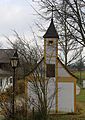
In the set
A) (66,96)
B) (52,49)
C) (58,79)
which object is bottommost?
(66,96)

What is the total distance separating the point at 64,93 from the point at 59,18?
20.6 ft

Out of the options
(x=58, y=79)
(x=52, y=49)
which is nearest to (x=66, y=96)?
(x=58, y=79)

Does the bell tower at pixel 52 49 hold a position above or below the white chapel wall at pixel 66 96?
above

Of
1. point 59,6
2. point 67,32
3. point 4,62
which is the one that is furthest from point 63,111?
point 4,62

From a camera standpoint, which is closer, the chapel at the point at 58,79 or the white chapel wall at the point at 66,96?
the chapel at the point at 58,79

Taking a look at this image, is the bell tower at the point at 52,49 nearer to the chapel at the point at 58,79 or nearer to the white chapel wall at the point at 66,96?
the chapel at the point at 58,79

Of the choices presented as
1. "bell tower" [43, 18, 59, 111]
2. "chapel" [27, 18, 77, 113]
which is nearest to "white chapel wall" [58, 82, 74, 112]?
"chapel" [27, 18, 77, 113]

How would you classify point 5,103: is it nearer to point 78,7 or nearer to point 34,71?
point 34,71

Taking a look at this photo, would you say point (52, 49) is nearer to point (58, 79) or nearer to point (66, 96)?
point (58, 79)

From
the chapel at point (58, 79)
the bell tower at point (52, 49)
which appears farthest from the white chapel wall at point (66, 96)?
the bell tower at point (52, 49)

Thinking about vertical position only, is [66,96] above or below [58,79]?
below

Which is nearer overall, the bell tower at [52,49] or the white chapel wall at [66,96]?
the bell tower at [52,49]

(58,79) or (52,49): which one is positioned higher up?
(52,49)

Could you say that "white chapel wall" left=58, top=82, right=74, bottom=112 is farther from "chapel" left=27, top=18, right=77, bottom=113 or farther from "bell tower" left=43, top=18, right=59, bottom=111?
"bell tower" left=43, top=18, right=59, bottom=111
